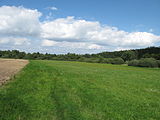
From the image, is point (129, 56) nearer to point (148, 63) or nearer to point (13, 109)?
point (148, 63)

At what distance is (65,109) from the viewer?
18.5ft

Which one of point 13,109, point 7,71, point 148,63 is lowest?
point 148,63

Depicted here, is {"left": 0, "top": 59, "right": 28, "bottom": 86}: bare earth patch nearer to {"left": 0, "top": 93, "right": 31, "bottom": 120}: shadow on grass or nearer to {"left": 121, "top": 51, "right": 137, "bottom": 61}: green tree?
{"left": 0, "top": 93, "right": 31, "bottom": 120}: shadow on grass

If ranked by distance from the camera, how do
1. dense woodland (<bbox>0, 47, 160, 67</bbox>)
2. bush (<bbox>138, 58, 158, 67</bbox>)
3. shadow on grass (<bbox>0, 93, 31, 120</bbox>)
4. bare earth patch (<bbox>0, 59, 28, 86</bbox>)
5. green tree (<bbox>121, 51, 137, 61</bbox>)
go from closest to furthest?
shadow on grass (<bbox>0, 93, 31, 120</bbox>)
bare earth patch (<bbox>0, 59, 28, 86</bbox>)
bush (<bbox>138, 58, 158, 67</bbox>)
dense woodland (<bbox>0, 47, 160, 67</bbox>)
green tree (<bbox>121, 51, 137, 61</bbox>)

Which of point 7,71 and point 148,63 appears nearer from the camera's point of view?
point 7,71

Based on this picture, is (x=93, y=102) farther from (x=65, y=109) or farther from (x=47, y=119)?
(x=47, y=119)

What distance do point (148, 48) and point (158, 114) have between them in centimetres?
12227

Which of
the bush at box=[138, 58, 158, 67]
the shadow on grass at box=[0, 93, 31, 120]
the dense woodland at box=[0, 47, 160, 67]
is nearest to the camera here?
the shadow on grass at box=[0, 93, 31, 120]

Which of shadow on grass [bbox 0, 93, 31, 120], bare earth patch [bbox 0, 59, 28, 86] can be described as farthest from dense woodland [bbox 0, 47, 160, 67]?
shadow on grass [bbox 0, 93, 31, 120]

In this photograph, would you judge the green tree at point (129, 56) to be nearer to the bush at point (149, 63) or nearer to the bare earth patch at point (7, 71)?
the bush at point (149, 63)

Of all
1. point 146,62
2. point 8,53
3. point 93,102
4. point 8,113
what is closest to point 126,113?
point 93,102

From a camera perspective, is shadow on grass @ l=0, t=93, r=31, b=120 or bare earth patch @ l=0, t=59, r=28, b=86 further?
bare earth patch @ l=0, t=59, r=28, b=86

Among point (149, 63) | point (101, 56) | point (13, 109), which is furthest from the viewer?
point (101, 56)

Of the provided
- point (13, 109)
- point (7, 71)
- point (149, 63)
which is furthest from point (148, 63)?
point (13, 109)
